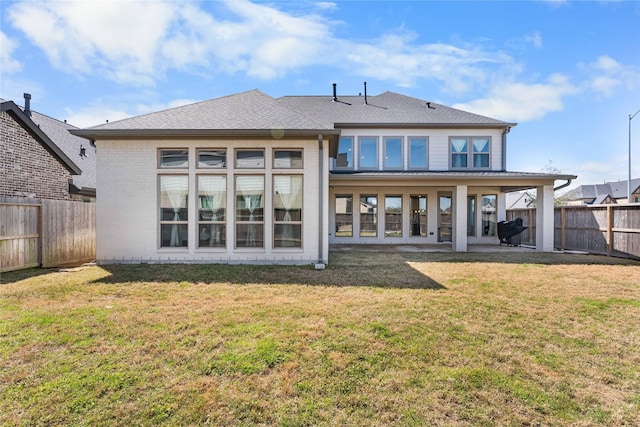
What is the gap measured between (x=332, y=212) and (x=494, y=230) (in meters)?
8.04

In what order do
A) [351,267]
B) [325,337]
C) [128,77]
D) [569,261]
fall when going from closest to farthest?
[325,337]
[351,267]
[569,261]
[128,77]

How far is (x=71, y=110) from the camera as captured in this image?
61.8ft

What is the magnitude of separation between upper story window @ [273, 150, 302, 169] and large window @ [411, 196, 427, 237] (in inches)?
318

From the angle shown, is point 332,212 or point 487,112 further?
point 487,112

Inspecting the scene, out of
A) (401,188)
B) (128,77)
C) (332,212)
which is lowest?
(332,212)

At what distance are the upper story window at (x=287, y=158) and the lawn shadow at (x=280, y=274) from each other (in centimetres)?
281

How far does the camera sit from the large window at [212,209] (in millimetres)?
8500

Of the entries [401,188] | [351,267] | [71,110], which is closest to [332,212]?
[401,188]

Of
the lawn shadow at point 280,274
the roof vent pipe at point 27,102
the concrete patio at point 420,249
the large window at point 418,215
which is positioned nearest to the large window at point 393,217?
the large window at point 418,215

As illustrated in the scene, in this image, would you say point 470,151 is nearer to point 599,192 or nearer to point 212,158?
point 212,158

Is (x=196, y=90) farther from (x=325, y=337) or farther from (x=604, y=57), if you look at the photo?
(x=604, y=57)

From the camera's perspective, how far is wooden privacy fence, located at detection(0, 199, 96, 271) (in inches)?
304

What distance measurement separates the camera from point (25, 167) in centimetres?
983

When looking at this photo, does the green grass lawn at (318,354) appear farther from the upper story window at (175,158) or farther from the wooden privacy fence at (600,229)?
the wooden privacy fence at (600,229)
